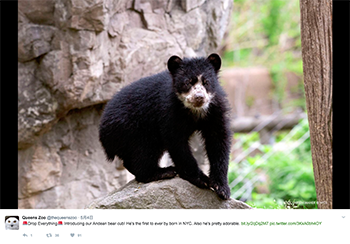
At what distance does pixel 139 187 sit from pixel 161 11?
2.42 metres

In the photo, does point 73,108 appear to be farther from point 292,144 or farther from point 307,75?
point 292,144

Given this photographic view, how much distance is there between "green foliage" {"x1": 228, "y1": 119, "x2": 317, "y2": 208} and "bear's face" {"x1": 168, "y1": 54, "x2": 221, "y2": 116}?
3.16m

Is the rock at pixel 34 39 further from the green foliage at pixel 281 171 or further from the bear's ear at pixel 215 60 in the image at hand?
the green foliage at pixel 281 171

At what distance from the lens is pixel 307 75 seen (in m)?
2.86

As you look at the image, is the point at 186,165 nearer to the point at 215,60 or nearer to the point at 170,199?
the point at 170,199

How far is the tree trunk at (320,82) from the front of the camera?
2.71 m

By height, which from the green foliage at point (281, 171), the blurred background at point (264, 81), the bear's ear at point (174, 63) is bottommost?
the green foliage at point (281, 171)

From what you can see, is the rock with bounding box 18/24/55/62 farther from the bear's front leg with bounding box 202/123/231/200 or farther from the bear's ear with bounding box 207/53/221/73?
the bear's front leg with bounding box 202/123/231/200

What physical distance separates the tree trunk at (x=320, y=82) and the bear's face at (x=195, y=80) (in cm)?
78

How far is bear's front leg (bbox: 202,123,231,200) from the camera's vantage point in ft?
10.8

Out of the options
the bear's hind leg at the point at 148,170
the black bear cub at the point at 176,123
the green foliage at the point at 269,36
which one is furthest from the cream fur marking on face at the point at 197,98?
the green foliage at the point at 269,36
